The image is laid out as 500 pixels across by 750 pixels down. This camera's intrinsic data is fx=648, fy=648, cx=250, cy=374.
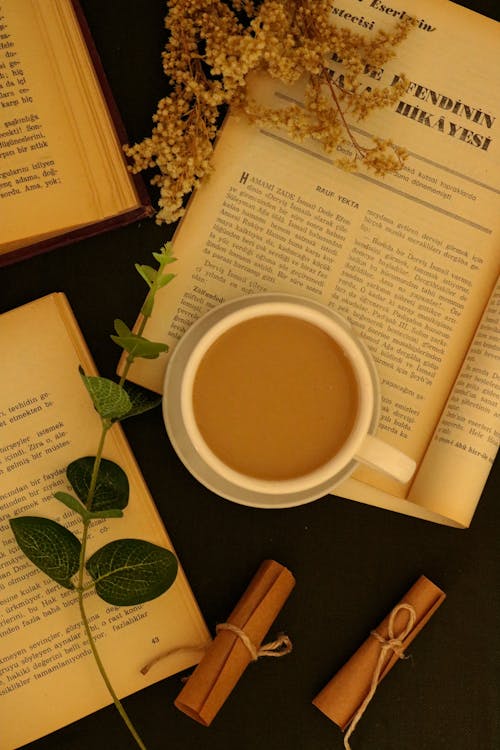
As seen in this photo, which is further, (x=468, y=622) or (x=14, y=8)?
(x=468, y=622)

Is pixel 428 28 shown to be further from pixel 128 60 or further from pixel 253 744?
pixel 253 744

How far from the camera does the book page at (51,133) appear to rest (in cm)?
61

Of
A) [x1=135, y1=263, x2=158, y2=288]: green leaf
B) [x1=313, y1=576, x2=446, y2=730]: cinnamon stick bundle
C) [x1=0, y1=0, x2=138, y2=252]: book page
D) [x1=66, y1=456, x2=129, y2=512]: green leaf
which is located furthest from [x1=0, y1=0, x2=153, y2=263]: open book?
[x1=313, y1=576, x2=446, y2=730]: cinnamon stick bundle

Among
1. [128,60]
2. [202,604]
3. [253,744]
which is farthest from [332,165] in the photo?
[253,744]

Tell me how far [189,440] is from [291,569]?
0.20 m

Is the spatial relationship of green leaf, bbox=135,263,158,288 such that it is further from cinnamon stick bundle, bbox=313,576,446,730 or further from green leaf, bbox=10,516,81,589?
cinnamon stick bundle, bbox=313,576,446,730

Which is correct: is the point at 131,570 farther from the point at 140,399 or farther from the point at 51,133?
the point at 51,133

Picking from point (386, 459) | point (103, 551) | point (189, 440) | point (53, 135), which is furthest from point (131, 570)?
point (53, 135)

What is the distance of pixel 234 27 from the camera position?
615 mm

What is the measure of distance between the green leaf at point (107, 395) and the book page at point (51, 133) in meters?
0.18

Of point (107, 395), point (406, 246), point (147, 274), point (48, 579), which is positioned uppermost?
point (406, 246)

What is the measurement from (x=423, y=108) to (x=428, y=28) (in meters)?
0.08

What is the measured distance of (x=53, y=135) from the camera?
63 cm

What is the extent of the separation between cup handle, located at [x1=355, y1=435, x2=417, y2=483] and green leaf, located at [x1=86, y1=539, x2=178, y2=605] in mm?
210
